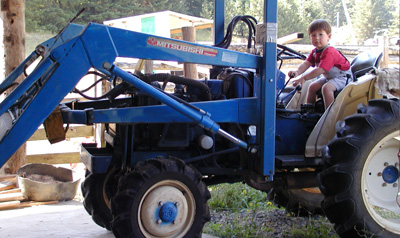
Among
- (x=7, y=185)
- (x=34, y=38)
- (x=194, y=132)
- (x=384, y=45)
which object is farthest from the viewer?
(x=34, y=38)

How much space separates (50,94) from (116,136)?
98 centimetres

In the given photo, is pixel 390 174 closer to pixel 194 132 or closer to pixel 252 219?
pixel 252 219

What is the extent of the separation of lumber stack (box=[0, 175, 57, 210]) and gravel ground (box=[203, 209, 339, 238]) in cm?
257

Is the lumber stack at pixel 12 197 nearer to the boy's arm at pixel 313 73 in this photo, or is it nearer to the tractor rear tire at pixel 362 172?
the boy's arm at pixel 313 73

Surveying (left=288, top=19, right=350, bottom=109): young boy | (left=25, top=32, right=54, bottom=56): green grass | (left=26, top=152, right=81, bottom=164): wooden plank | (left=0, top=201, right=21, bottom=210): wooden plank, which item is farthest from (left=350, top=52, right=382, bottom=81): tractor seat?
(left=25, top=32, right=54, bottom=56): green grass

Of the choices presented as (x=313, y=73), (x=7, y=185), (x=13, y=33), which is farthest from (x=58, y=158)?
(x=313, y=73)

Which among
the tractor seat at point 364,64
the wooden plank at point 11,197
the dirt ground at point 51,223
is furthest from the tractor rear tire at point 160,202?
the wooden plank at point 11,197

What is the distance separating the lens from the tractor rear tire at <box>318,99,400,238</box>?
372cm

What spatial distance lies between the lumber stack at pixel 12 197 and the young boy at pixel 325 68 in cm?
372

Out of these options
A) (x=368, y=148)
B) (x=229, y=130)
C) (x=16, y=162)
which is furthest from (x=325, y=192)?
(x=16, y=162)

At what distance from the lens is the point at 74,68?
3377mm

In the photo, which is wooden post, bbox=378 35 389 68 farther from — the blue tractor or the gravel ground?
the blue tractor

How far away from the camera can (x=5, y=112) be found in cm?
339

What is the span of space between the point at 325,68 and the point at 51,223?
3.29 m
